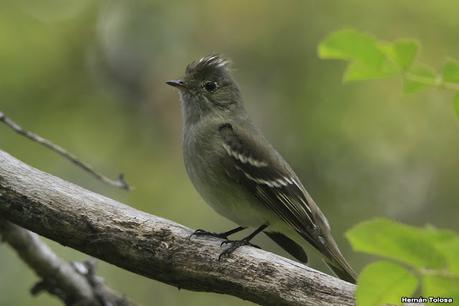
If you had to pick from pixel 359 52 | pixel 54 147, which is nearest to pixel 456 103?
pixel 359 52

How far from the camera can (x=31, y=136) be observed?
4551 mm

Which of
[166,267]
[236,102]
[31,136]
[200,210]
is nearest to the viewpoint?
[166,267]

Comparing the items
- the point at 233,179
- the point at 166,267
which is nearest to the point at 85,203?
the point at 166,267

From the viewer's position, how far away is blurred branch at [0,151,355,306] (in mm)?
3795

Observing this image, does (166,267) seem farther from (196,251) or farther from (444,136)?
(444,136)

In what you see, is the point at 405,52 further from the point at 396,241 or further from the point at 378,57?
the point at 396,241

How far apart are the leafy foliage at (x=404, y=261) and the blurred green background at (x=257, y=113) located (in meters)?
6.51

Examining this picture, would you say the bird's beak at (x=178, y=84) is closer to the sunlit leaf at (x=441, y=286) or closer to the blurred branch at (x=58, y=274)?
the blurred branch at (x=58, y=274)

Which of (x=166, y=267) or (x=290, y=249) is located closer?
(x=166, y=267)

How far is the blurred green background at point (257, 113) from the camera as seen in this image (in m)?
8.30

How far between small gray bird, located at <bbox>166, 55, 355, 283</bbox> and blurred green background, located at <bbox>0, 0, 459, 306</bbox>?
2.66 meters

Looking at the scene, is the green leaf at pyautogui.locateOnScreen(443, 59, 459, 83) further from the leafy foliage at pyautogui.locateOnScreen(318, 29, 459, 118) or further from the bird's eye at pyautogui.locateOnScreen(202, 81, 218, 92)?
the bird's eye at pyautogui.locateOnScreen(202, 81, 218, 92)

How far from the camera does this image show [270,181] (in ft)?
17.5

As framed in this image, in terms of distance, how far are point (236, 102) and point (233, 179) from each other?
1361mm
